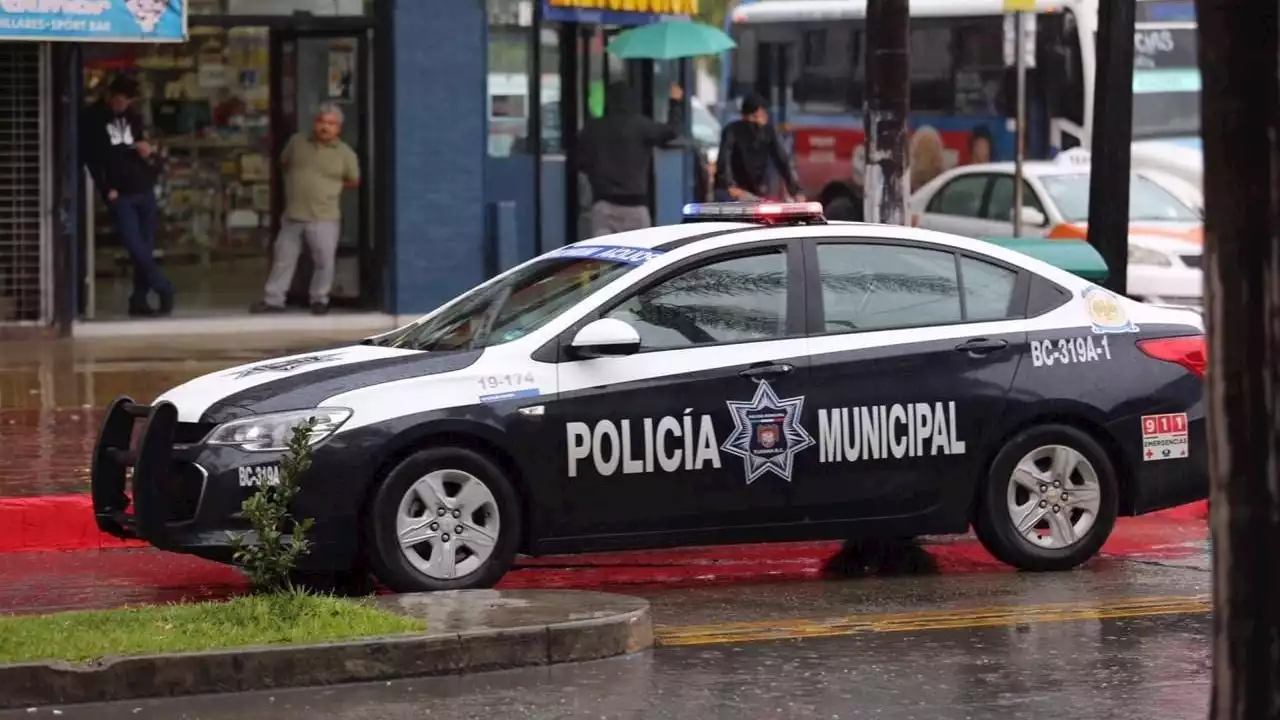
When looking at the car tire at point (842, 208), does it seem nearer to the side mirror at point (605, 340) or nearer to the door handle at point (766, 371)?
the door handle at point (766, 371)

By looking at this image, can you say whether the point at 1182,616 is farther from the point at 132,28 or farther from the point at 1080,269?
the point at 132,28

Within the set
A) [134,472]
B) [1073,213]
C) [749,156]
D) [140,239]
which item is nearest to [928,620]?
[134,472]

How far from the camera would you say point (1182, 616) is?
898 centimetres

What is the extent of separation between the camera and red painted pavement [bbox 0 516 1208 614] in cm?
962

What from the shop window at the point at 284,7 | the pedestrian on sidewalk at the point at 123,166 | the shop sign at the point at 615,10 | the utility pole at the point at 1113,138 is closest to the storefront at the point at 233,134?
the shop window at the point at 284,7

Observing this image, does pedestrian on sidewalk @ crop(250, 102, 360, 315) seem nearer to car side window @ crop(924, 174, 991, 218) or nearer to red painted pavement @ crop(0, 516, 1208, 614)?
car side window @ crop(924, 174, 991, 218)

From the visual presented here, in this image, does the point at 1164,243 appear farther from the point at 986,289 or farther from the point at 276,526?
the point at 276,526

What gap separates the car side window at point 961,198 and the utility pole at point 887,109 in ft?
30.1

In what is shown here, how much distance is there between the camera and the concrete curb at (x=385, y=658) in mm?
7309

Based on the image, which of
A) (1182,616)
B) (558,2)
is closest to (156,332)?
(558,2)

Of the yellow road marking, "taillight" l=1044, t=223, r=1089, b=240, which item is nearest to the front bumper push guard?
the yellow road marking

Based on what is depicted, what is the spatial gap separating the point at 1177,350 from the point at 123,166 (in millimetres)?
10884

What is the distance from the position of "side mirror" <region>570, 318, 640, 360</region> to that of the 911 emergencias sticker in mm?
2432

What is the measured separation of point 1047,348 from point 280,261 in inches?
427
